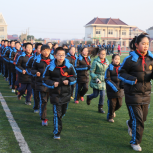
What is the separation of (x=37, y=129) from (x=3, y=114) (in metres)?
1.64

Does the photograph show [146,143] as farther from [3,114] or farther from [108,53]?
[108,53]

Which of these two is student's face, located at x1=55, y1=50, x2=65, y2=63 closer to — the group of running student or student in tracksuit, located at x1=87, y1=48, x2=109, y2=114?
the group of running student

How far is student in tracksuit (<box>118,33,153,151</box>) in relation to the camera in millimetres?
4508

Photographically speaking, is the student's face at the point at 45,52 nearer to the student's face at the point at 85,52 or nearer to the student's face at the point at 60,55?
the student's face at the point at 60,55

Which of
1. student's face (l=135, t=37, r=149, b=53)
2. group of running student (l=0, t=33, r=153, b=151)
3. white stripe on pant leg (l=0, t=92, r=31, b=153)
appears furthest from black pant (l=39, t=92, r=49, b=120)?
student's face (l=135, t=37, r=149, b=53)

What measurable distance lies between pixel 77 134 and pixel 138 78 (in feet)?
6.10

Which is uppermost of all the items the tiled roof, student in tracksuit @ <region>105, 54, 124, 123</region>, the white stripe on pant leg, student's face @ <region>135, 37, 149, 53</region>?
the tiled roof

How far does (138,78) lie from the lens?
4.53m

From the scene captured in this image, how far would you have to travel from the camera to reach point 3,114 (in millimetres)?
7109

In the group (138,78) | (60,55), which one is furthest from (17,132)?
(138,78)

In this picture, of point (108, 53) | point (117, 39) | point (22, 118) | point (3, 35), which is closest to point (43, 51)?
point (22, 118)

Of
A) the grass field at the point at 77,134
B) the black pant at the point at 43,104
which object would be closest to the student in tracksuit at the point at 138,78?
the grass field at the point at 77,134

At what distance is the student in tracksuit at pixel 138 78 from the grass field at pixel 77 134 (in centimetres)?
52

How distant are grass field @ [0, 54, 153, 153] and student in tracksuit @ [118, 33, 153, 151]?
52 centimetres
